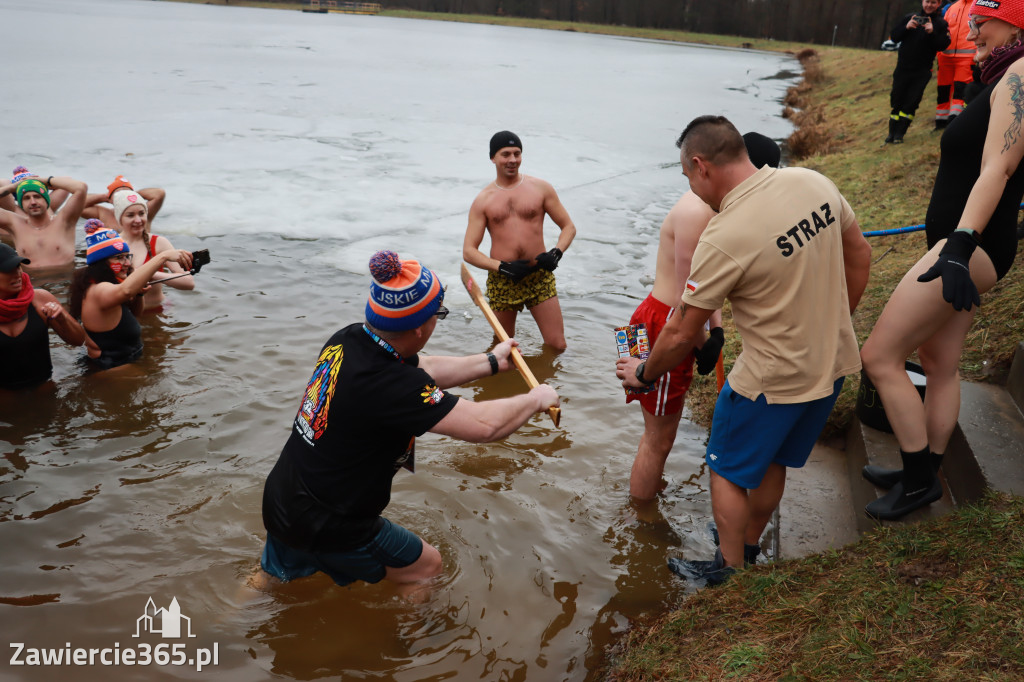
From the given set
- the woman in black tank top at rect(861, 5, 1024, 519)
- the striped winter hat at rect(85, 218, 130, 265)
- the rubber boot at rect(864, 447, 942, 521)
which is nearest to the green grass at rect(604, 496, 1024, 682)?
the rubber boot at rect(864, 447, 942, 521)

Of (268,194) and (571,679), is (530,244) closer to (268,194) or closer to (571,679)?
(571,679)

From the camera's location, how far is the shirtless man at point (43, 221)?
752 cm

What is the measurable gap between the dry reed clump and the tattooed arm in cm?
1193

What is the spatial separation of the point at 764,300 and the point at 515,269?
3.40 metres

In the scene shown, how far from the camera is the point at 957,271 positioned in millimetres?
2939

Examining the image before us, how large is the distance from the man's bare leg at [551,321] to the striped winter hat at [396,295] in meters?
3.71

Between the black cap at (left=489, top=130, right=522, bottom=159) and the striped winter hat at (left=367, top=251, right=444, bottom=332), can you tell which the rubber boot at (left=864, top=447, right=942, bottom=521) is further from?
the black cap at (left=489, top=130, right=522, bottom=159)

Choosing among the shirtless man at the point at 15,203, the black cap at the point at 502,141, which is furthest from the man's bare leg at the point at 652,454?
the shirtless man at the point at 15,203

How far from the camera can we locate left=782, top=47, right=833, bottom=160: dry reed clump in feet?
49.9

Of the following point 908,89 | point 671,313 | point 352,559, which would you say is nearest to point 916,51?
point 908,89

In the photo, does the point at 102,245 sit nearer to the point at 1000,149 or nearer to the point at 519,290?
the point at 519,290

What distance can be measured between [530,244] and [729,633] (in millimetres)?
4022

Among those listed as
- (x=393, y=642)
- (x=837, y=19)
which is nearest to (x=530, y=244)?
(x=393, y=642)

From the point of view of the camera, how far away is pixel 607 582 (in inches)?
155
